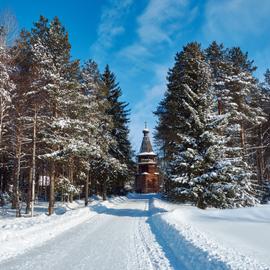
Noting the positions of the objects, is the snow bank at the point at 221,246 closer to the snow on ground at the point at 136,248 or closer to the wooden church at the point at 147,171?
the snow on ground at the point at 136,248

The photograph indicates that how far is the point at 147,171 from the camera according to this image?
6078cm

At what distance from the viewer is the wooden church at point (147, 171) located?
200 feet

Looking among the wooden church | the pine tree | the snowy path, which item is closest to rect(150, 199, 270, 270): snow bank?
the snowy path

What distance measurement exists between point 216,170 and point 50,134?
35.7 ft

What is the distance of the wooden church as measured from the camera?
2394 inches

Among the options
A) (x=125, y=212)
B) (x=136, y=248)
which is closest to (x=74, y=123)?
(x=125, y=212)

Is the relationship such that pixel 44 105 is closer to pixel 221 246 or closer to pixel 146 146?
pixel 221 246

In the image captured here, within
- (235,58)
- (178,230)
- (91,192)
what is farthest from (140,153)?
(178,230)

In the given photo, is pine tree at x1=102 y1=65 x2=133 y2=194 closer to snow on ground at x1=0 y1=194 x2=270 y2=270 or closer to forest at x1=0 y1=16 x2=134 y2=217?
forest at x1=0 y1=16 x2=134 y2=217

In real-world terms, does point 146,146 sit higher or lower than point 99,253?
higher

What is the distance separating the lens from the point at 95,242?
913 cm

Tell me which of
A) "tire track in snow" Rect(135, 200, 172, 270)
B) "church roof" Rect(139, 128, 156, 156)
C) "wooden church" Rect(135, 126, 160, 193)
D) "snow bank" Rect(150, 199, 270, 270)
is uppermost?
"church roof" Rect(139, 128, 156, 156)

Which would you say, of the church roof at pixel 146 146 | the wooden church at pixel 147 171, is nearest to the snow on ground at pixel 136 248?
the wooden church at pixel 147 171

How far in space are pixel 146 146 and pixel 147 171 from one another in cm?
563
